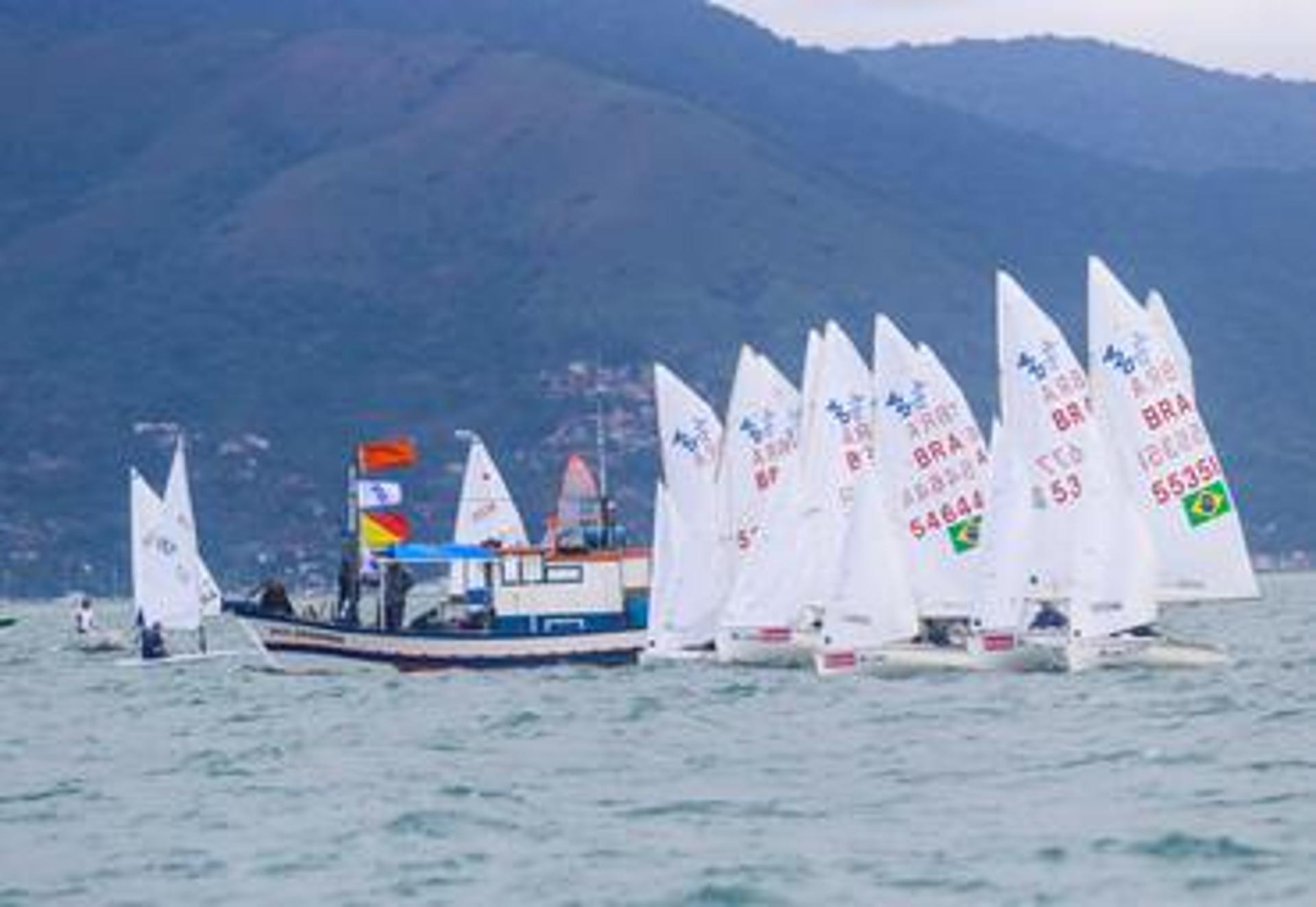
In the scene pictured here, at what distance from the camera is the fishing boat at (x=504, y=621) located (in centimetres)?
7881

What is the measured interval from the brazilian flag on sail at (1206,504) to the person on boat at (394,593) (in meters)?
21.4

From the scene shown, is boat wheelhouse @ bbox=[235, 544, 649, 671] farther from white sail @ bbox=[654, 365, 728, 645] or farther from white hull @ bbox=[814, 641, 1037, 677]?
white hull @ bbox=[814, 641, 1037, 677]

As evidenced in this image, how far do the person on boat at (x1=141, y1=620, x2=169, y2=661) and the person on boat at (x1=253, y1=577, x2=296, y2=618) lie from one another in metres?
19.7

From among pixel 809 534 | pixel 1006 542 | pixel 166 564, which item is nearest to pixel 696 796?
pixel 1006 542

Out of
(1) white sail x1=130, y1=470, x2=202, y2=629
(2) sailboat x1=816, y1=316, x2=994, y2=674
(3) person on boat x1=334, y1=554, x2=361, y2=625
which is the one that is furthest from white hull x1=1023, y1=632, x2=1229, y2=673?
(1) white sail x1=130, y1=470, x2=202, y2=629

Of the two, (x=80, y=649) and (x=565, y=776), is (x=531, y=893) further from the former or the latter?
(x=80, y=649)

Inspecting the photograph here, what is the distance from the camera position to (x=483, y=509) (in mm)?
102750

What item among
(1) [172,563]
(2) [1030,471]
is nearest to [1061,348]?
(2) [1030,471]

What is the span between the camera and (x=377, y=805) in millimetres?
42844

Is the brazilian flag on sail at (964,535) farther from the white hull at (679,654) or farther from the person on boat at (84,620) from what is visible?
the person on boat at (84,620)

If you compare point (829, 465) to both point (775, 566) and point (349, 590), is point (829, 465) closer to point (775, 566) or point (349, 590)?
point (775, 566)

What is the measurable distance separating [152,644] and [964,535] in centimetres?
3561

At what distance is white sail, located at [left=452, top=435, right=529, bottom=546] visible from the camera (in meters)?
102

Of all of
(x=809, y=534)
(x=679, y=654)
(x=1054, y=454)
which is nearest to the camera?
(x=1054, y=454)
